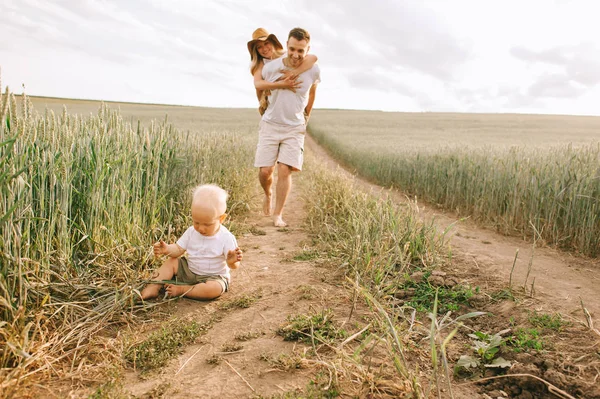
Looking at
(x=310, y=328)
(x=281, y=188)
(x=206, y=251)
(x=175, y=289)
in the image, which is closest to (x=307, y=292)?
(x=310, y=328)

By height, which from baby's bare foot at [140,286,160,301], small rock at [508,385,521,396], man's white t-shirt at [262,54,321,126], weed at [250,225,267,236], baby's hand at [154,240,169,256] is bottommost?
weed at [250,225,267,236]

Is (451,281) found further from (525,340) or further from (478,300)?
(525,340)

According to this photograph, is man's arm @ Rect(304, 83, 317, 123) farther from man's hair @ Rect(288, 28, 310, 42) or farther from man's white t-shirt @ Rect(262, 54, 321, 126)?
man's hair @ Rect(288, 28, 310, 42)

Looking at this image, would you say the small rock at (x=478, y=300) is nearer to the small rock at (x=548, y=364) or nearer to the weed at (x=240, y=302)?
the small rock at (x=548, y=364)

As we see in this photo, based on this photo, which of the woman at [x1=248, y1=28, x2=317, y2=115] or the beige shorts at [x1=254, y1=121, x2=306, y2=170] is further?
the beige shorts at [x1=254, y1=121, x2=306, y2=170]

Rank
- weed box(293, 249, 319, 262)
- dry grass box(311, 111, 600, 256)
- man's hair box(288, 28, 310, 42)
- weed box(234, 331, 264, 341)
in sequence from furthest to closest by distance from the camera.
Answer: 1. dry grass box(311, 111, 600, 256)
2. man's hair box(288, 28, 310, 42)
3. weed box(293, 249, 319, 262)
4. weed box(234, 331, 264, 341)

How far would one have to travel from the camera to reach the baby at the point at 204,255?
241 cm

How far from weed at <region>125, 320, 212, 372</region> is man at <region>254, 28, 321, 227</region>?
2.65m

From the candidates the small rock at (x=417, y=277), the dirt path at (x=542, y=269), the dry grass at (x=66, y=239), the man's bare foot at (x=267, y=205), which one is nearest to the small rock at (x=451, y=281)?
the small rock at (x=417, y=277)

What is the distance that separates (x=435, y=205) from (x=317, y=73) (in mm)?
4177

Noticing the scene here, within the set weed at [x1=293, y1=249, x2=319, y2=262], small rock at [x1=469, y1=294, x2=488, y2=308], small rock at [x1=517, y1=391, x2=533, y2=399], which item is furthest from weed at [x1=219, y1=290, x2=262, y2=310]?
small rock at [x1=517, y1=391, x2=533, y2=399]

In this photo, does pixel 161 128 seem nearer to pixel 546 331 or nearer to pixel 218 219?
pixel 218 219

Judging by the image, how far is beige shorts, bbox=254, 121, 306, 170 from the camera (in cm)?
470

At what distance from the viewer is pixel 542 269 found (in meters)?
3.49
